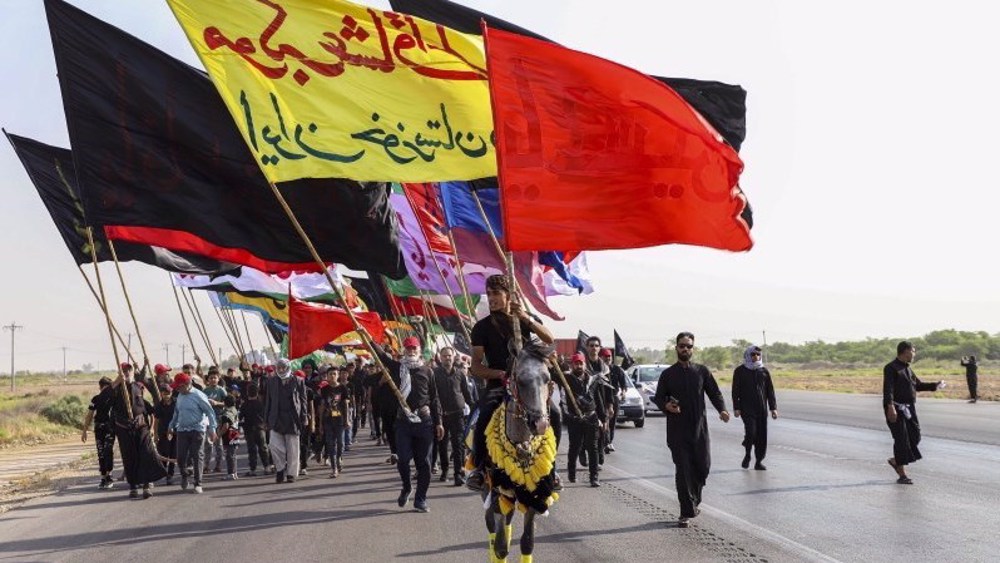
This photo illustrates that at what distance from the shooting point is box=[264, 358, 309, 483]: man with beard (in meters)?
15.9

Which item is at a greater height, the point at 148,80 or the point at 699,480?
the point at 148,80

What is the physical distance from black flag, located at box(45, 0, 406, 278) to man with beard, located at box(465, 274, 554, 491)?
5218mm

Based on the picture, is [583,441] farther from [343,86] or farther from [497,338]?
[497,338]

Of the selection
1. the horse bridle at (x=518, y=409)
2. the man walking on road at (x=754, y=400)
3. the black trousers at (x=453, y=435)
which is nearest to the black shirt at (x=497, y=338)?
the horse bridle at (x=518, y=409)

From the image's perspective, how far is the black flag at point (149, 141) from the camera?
11.3 metres

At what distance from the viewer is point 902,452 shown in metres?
13.5

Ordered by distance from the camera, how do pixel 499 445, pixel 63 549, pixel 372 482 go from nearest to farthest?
pixel 499 445, pixel 63 549, pixel 372 482

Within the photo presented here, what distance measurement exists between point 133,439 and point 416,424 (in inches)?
202

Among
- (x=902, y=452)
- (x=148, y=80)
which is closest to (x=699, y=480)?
(x=902, y=452)

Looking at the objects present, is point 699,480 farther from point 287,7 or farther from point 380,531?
point 287,7

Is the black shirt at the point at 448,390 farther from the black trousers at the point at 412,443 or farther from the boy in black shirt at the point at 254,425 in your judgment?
the boy in black shirt at the point at 254,425

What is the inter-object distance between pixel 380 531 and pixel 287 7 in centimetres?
547

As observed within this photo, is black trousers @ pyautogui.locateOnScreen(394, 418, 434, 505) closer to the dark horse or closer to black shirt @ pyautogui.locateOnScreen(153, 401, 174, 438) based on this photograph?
the dark horse

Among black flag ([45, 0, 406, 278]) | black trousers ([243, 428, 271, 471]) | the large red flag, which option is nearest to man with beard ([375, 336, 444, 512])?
black flag ([45, 0, 406, 278])
